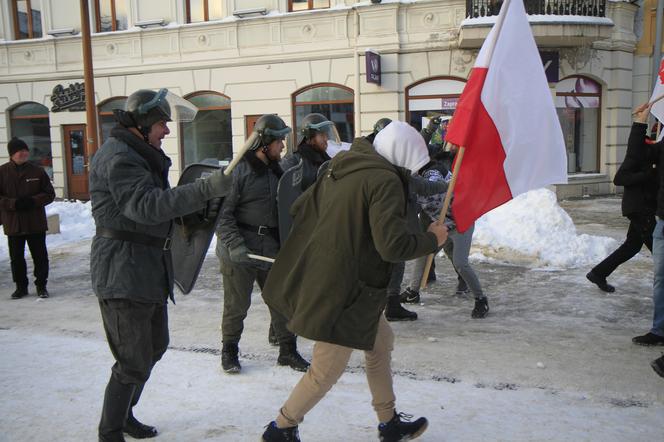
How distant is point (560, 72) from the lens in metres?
15.4

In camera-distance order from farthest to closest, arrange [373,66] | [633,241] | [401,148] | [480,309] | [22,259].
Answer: [373,66], [22,259], [633,241], [480,309], [401,148]

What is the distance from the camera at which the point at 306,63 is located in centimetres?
1592

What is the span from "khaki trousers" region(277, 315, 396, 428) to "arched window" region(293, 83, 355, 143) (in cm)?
1309

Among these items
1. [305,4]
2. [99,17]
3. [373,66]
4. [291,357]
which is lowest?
[291,357]

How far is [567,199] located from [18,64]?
678 inches

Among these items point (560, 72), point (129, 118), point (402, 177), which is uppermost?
point (560, 72)

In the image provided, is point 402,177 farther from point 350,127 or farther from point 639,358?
point 350,127

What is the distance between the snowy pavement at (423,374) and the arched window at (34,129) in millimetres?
13708

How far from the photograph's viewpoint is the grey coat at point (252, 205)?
14.6 ft

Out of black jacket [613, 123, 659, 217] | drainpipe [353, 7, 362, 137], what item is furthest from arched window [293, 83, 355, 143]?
black jacket [613, 123, 659, 217]

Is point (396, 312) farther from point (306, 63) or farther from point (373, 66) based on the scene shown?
point (306, 63)

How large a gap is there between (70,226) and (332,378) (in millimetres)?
10736

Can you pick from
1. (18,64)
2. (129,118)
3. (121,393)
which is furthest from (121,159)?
(18,64)

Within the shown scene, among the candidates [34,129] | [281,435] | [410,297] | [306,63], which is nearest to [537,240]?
[410,297]
